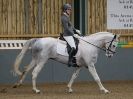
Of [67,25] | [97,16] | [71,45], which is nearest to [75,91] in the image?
[71,45]

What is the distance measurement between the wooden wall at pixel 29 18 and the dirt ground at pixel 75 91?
2.16 m

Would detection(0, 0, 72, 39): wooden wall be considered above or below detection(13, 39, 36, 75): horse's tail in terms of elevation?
above

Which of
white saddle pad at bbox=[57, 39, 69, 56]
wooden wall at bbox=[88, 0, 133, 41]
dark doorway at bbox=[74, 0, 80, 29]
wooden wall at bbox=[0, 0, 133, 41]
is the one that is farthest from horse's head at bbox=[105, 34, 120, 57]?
dark doorway at bbox=[74, 0, 80, 29]

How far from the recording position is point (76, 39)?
65.6 ft

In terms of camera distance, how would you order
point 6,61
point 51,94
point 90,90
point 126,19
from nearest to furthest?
point 51,94 → point 90,90 → point 6,61 → point 126,19

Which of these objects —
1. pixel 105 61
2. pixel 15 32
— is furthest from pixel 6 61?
pixel 105 61

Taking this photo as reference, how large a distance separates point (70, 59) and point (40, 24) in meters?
5.00

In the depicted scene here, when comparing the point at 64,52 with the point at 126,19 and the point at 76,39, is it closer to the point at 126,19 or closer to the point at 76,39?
the point at 76,39

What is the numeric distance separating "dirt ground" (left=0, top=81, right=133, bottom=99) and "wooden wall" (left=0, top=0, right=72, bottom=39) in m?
2.16

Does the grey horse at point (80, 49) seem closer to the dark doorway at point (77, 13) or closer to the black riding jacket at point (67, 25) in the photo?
the black riding jacket at point (67, 25)

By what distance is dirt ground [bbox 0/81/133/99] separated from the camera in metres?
18.5

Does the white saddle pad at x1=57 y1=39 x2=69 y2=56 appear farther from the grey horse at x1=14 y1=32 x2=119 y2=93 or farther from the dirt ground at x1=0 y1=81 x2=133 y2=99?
the dirt ground at x1=0 y1=81 x2=133 y2=99

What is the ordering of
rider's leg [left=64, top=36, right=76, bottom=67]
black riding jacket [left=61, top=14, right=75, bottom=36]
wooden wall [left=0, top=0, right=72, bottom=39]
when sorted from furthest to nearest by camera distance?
wooden wall [left=0, top=0, right=72, bottom=39], rider's leg [left=64, top=36, right=76, bottom=67], black riding jacket [left=61, top=14, right=75, bottom=36]

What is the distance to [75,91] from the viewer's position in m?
20.9
